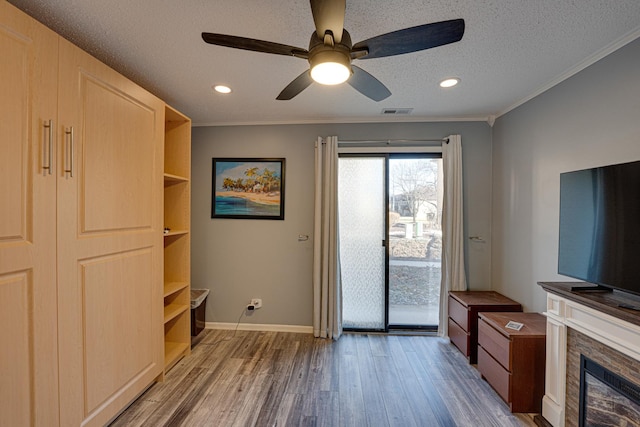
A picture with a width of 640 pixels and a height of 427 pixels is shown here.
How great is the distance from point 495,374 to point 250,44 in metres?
2.76

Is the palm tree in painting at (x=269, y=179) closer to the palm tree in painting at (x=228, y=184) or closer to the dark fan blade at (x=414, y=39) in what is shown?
the palm tree in painting at (x=228, y=184)

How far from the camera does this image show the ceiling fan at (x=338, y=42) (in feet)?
3.54

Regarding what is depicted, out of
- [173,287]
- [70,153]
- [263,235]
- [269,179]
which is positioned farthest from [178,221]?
[70,153]

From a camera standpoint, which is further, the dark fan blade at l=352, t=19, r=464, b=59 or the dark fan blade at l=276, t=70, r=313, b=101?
the dark fan blade at l=276, t=70, r=313, b=101

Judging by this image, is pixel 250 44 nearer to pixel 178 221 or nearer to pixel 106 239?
pixel 106 239

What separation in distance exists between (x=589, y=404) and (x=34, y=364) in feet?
9.62

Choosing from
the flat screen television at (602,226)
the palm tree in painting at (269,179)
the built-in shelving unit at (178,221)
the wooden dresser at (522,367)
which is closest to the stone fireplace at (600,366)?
the wooden dresser at (522,367)

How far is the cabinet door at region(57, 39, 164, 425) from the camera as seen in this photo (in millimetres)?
1445

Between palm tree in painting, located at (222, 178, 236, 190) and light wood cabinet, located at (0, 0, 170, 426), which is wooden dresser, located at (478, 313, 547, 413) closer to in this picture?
light wood cabinet, located at (0, 0, 170, 426)

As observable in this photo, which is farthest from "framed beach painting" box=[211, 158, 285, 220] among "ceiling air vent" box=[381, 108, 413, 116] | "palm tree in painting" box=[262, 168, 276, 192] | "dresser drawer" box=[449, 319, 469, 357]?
"dresser drawer" box=[449, 319, 469, 357]

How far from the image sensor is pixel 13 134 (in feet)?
3.91

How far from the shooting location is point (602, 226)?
1.52 m

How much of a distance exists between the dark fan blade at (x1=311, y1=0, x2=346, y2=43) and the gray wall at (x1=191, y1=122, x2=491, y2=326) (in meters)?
2.01

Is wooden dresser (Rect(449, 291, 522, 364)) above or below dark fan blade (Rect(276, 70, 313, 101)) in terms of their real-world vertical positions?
below
